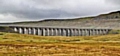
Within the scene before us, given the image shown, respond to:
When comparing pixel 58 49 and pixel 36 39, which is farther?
pixel 36 39

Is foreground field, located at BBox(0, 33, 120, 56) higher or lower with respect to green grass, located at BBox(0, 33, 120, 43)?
higher

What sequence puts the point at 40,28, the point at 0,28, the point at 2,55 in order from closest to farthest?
the point at 2,55, the point at 40,28, the point at 0,28

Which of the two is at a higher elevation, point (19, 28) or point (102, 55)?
point (102, 55)

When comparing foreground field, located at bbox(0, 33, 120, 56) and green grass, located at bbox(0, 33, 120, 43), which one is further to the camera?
green grass, located at bbox(0, 33, 120, 43)

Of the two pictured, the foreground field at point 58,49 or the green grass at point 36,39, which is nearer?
the foreground field at point 58,49

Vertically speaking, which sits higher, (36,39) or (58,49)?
(58,49)

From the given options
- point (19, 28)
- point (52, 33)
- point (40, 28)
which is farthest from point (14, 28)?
point (52, 33)

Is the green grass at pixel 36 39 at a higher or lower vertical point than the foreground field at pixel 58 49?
lower

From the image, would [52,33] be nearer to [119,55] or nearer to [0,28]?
[0,28]

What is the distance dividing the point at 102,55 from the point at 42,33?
462 feet

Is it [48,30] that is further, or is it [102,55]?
[48,30]

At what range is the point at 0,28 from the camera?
197625 mm

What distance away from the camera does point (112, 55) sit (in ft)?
156

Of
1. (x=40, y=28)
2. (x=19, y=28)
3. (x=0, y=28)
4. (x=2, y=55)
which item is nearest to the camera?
(x=2, y=55)
